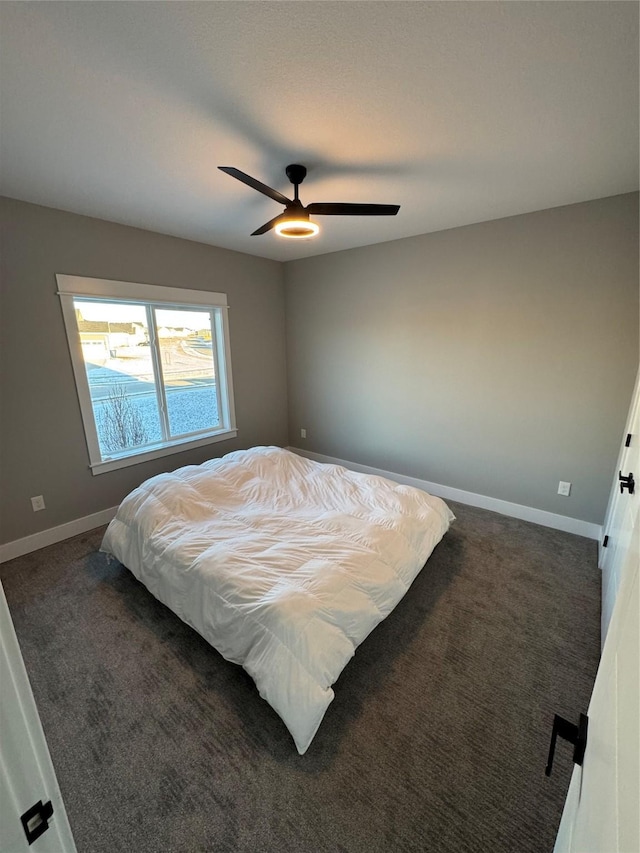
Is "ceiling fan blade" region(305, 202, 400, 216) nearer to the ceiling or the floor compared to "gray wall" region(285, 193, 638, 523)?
nearer to the ceiling

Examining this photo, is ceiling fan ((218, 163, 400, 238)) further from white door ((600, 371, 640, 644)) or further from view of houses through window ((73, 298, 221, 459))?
view of houses through window ((73, 298, 221, 459))

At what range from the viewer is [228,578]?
1619 millimetres

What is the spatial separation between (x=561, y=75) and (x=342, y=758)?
2737mm

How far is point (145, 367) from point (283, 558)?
2.41 meters

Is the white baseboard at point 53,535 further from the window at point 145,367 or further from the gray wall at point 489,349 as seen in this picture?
the gray wall at point 489,349

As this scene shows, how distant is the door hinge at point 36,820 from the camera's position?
50 centimetres

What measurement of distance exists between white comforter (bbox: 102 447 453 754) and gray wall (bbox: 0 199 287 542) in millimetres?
855

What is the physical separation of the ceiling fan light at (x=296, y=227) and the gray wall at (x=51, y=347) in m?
1.71

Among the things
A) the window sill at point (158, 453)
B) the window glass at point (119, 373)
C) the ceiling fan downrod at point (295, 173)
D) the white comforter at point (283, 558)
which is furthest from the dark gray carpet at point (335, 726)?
the ceiling fan downrod at point (295, 173)

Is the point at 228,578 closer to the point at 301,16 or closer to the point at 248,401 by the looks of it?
the point at 301,16

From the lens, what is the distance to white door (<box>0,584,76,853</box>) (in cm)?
47

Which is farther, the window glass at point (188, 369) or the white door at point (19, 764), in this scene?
the window glass at point (188, 369)

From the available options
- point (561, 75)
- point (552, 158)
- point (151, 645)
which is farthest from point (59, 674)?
point (552, 158)

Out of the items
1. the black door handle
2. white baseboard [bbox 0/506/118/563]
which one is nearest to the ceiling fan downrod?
the black door handle
